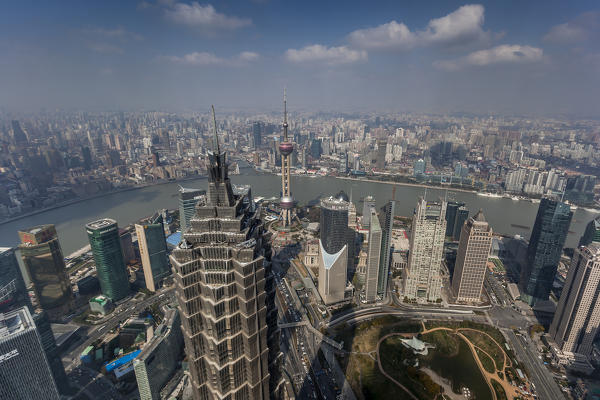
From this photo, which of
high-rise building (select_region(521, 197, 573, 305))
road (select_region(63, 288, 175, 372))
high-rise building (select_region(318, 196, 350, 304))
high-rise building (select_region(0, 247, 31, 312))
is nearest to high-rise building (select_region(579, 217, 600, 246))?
high-rise building (select_region(521, 197, 573, 305))

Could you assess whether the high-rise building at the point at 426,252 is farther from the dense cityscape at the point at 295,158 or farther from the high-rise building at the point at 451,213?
the dense cityscape at the point at 295,158

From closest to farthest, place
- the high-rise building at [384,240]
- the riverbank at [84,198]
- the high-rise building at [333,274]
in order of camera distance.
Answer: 1. the high-rise building at [384,240]
2. the high-rise building at [333,274]
3. the riverbank at [84,198]

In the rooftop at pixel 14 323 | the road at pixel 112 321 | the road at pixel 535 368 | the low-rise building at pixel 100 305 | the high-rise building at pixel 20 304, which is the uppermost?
the rooftop at pixel 14 323

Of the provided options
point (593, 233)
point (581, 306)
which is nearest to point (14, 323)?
point (581, 306)

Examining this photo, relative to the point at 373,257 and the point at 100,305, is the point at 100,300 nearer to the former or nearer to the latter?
the point at 100,305

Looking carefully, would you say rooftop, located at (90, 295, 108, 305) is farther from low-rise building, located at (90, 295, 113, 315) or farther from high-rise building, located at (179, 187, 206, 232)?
high-rise building, located at (179, 187, 206, 232)

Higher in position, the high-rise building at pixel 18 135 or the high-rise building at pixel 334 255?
the high-rise building at pixel 18 135

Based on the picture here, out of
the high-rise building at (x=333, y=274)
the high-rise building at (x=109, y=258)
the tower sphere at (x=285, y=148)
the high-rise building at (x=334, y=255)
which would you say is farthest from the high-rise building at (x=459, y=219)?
the high-rise building at (x=109, y=258)
